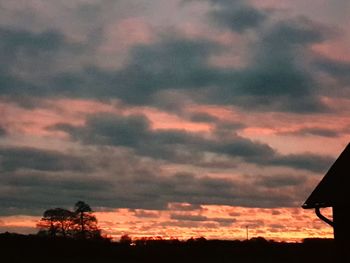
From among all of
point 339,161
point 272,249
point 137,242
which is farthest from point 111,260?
point 339,161

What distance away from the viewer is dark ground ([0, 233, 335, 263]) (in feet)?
133

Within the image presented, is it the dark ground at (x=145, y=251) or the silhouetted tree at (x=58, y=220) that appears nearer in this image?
the dark ground at (x=145, y=251)

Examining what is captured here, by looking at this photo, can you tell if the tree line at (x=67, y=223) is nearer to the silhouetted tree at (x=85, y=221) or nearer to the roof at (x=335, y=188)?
the silhouetted tree at (x=85, y=221)

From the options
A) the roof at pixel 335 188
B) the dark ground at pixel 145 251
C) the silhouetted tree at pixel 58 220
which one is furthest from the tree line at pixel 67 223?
the roof at pixel 335 188

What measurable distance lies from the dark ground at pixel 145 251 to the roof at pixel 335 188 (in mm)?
19702

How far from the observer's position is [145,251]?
135 ft

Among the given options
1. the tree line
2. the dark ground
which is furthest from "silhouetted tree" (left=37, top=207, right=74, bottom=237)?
the dark ground

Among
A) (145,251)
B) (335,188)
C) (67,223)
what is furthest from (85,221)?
(335,188)

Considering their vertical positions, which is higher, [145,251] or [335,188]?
[335,188]

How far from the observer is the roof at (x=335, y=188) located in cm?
1867

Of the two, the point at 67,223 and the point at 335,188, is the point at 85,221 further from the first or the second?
the point at 335,188

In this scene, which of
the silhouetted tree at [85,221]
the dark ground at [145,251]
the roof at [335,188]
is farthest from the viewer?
the silhouetted tree at [85,221]

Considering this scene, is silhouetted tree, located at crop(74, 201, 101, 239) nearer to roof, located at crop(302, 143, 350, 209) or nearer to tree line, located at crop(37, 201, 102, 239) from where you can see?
tree line, located at crop(37, 201, 102, 239)

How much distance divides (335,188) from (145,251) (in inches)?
937
